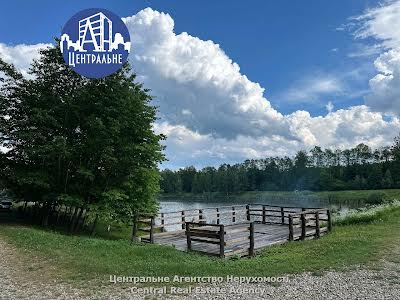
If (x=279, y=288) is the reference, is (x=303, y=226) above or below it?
above

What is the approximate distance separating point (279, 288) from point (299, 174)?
117954mm

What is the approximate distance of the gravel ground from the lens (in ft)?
24.5

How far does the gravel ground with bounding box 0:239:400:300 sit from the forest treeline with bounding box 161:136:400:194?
300 ft

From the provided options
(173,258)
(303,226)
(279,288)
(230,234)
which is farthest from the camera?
(303,226)

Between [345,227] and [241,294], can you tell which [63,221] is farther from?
[241,294]

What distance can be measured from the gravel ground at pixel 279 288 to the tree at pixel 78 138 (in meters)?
9.93

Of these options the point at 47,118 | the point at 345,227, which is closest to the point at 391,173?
the point at 345,227

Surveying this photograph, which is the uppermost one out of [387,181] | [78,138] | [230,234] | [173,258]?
[78,138]

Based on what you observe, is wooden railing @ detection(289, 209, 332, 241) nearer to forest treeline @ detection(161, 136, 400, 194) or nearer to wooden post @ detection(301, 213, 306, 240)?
wooden post @ detection(301, 213, 306, 240)

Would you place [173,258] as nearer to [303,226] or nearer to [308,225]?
[303,226]

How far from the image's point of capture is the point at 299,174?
400ft

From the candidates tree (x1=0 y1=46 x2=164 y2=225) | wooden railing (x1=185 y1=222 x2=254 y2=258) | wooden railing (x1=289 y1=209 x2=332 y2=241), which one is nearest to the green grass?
wooden railing (x1=185 y1=222 x2=254 y2=258)

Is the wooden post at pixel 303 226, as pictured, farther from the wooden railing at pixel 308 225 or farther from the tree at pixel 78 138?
the tree at pixel 78 138

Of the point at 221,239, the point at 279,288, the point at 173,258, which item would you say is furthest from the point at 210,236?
the point at 279,288
